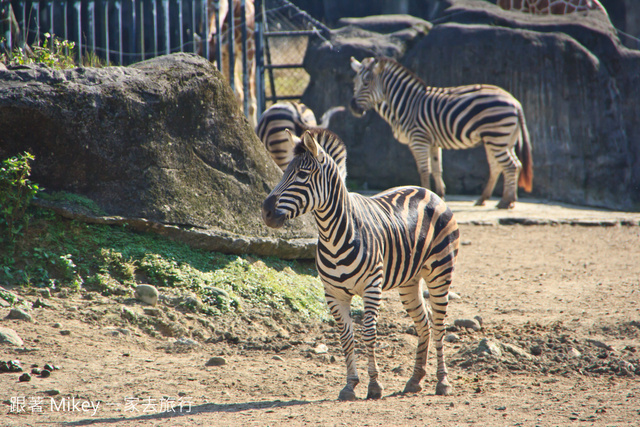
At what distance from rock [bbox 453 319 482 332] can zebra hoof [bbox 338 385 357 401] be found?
80.1 inches

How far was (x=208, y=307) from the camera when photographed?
5.44 m

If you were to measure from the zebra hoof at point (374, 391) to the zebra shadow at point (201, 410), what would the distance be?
0.41 metres

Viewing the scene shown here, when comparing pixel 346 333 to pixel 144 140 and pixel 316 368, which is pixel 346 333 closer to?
pixel 316 368

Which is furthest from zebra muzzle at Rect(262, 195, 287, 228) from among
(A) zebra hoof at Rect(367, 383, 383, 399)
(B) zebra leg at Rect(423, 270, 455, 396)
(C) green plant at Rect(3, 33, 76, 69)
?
(C) green plant at Rect(3, 33, 76, 69)

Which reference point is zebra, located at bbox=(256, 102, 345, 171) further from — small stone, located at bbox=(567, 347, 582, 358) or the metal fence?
small stone, located at bbox=(567, 347, 582, 358)

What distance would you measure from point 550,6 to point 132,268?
13.5m

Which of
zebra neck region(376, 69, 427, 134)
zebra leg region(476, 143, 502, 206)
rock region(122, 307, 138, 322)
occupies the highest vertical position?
zebra neck region(376, 69, 427, 134)

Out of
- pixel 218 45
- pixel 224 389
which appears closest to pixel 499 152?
pixel 218 45

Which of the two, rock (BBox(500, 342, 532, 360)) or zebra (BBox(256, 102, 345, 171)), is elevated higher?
zebra (BBox(256, 102, 345, 171))

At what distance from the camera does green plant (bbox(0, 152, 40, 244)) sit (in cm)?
518

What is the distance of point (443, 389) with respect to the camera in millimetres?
4457

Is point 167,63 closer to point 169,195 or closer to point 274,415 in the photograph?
A: point 169,195

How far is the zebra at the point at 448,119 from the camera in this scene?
1113 cm

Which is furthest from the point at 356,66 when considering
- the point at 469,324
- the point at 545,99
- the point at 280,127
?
the point at 469,324
